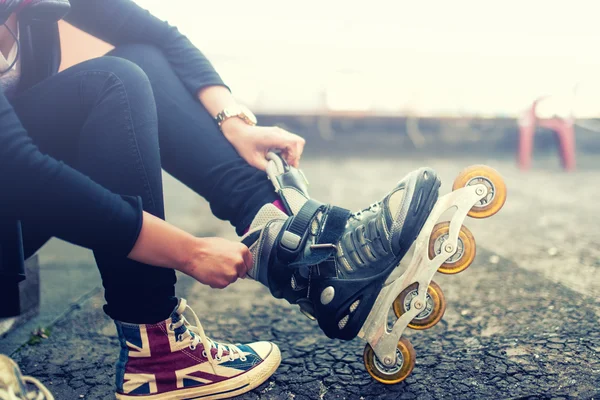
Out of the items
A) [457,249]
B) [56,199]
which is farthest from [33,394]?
[457,249]

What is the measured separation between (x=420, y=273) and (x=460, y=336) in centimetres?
36

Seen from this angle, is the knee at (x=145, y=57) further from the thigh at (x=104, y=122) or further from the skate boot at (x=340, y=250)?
the skate boot at (x=340, y=250)

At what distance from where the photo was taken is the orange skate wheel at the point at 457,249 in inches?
43.1

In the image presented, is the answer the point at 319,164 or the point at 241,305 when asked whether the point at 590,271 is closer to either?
the point at 241,305

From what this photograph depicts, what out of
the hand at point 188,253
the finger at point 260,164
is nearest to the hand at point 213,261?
the hand at point 188,253

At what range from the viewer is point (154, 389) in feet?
3.53

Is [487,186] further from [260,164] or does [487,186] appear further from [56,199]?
[56,199]

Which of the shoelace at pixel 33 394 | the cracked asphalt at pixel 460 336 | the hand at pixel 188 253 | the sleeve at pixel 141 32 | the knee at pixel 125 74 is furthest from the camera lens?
the sleeve at pixel 141 32

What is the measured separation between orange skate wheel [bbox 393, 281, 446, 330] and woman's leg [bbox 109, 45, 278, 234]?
1.01ft

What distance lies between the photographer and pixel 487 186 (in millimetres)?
1099

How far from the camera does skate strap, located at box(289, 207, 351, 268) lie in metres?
1.04

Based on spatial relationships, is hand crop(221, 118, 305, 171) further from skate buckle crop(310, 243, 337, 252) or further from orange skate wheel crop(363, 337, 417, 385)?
orange skate wheel crop(363, 337, 417, 385)

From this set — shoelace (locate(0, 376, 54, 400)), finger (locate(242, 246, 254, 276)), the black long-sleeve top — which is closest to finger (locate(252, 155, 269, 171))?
finger (locate(242, 246, 254, 276))

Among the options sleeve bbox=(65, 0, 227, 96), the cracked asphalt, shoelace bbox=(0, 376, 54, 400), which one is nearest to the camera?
shoelace bbox=(0, 376, 54, 400)
